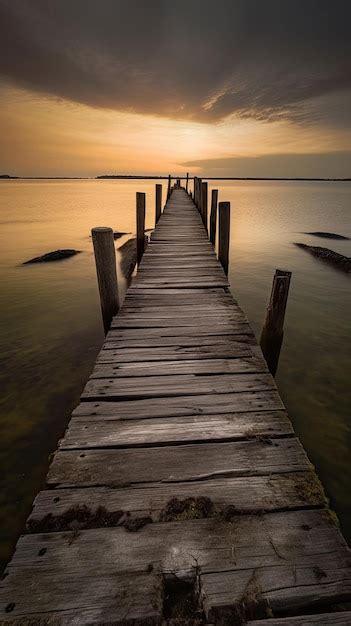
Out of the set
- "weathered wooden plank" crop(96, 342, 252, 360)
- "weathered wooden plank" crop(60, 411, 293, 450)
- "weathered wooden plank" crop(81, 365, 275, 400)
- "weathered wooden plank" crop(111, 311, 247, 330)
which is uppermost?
"weathered wooden plank" crop(60, 411, 293, 450)

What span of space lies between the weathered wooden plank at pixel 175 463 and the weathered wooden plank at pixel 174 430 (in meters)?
0.05

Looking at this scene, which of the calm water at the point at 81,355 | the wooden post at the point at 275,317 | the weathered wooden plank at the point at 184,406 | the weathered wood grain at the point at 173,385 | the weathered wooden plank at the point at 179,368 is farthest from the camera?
the calm water at the point at 81,355

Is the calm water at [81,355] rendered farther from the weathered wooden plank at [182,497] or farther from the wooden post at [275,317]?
the weathered wooden plank at [182,497]

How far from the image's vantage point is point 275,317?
363 cm

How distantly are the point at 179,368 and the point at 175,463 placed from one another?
102cm

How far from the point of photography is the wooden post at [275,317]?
3283 mm

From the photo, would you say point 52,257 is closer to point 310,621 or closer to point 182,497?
point 182,497

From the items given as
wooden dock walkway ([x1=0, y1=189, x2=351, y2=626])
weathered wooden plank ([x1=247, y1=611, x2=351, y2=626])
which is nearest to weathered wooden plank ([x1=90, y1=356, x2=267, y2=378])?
wooden dock walkway ([x1=0, y1=189, x2=351, y2=626])

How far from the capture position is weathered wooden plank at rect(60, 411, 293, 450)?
1.94 meters

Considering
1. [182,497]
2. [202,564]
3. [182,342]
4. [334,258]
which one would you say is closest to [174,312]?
[182,342]

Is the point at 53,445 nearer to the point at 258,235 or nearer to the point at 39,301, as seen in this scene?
the point at 39,301

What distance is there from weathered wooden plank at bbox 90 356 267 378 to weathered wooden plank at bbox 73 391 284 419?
333 millimetres

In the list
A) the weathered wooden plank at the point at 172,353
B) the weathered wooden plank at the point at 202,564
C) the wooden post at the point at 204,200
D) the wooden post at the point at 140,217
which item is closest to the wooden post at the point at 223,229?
the wooden post at the point at 140,217

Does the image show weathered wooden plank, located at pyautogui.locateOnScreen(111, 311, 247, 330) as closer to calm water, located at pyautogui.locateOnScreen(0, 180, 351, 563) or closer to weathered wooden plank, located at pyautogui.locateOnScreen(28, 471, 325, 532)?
calm water, located at pyautogui.locateOnScreen(0, 180, 351, 563)
